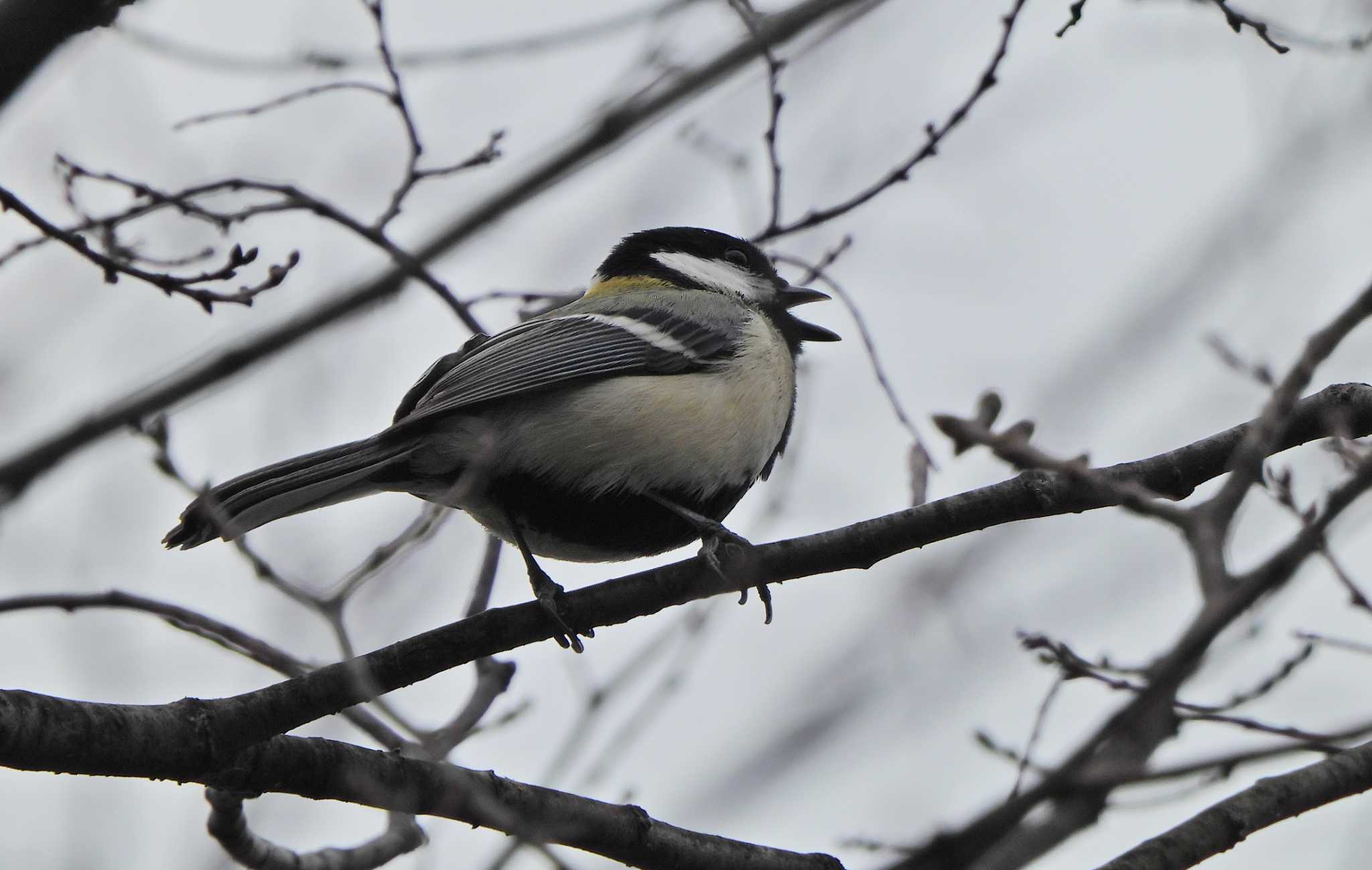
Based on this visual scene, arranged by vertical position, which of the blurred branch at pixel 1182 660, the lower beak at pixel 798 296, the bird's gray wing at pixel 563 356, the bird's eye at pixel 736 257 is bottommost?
the blurred branch at pixel 1182 660

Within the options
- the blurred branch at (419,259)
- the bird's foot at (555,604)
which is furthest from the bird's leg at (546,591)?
the blurred branch at (419,259)

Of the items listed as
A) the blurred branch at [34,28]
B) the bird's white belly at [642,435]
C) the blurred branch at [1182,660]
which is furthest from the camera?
the bird's white belly at [642,435]

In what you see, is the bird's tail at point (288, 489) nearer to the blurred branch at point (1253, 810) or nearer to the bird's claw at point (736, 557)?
the bird's claw at point (736, 557)

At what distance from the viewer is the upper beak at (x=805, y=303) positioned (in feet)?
19.0

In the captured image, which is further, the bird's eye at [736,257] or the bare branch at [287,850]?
the bird's eye at [736,257]

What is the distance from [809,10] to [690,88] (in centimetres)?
57

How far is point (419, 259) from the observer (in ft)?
17.2

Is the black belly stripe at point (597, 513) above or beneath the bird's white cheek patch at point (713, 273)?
beneath

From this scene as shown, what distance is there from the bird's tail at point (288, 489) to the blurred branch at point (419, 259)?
687 millimetres

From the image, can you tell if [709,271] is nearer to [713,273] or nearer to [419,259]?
[713,273]

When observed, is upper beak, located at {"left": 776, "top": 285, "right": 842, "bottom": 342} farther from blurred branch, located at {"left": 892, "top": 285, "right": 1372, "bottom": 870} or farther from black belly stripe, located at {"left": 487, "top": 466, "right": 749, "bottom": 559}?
blurred branch, located at {"left": 892, "top": 285, "right": 1372, "bottom": 870}

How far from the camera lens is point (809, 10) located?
5.39 meters

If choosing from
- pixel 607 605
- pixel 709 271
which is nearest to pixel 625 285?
pixel 709 271

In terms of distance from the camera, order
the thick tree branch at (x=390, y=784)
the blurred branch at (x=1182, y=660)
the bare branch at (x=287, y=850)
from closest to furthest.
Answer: the blurred branch at (x=1182, y=660) → the thick tree branch at (x=390, y=784) → the bare branch at (x=287, y=850)
